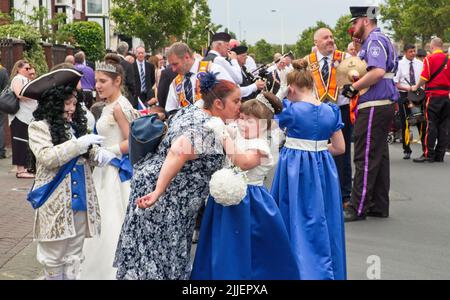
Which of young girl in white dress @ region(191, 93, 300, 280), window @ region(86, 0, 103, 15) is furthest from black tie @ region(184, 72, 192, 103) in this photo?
window @ region(86, 0, 103, 15)

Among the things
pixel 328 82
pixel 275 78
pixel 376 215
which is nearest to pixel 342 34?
pixel 275 78

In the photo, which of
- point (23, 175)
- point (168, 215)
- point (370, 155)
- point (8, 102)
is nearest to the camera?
point (168, 215)

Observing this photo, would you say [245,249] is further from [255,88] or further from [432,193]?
[432,193]

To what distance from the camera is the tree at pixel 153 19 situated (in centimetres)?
4047

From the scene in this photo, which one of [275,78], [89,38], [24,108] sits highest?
[89,38]

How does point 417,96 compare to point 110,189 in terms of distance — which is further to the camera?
point 417,96

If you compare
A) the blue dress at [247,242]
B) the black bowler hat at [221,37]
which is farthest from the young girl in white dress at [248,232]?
the black bowler hat at [221,37]

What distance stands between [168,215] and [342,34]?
64.9 meters

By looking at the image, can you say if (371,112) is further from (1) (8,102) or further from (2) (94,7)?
(2) (94,7)

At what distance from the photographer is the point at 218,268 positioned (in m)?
4.86

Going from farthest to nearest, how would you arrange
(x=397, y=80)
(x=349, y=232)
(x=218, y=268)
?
1. (x=397, y=80)
2. (x=349, y=232)
3. (x=218, y=268)

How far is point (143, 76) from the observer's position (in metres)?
18.4

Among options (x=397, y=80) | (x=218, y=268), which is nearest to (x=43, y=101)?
(x=218, y=268)
